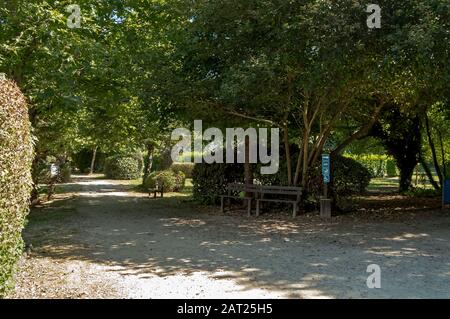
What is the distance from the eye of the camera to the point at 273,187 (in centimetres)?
1342

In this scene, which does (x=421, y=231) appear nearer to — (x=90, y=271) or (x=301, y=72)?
(x=301, y=72)

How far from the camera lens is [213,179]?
1608cm

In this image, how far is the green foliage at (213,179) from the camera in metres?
15.7

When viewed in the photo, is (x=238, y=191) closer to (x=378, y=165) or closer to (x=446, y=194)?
(x=446, y=194)

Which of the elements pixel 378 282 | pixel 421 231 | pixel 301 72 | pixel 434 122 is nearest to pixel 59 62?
pixel 301 72

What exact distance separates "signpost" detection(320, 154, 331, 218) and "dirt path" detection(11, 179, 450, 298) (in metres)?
0.55

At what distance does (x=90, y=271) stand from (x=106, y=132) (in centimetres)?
1307

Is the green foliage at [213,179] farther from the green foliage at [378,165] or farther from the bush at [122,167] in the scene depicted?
the green foliage at [378,165]

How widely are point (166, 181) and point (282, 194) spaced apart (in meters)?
8.87

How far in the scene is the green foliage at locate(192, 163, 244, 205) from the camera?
51.6 ft

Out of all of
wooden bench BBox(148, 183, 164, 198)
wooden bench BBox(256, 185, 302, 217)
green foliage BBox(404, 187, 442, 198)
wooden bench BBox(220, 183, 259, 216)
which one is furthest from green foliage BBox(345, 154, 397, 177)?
wooden bench BBox(256, 185, 302, 217)

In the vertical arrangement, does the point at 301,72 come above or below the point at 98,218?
above

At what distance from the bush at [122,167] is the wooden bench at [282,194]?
21842 millimetres

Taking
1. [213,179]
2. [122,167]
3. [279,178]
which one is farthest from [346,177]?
[122,167]
